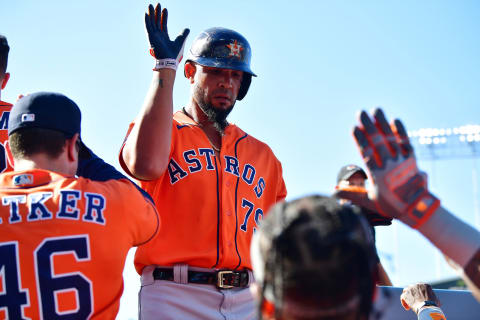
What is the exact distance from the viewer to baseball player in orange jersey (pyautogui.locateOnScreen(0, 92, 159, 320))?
2.80 meters

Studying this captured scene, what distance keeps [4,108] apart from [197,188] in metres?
1.58

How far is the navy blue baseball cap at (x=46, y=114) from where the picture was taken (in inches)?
122

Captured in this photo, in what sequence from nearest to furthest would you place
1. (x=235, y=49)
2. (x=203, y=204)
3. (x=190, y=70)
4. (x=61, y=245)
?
(x=61, y=245)
(x=203, y=204)
(x=235, y=49)
(x=190, y=70)

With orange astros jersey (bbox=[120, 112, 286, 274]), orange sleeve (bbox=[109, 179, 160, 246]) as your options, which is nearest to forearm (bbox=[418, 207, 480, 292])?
orange sleeve (bbox=[109, 179, 160, 246])

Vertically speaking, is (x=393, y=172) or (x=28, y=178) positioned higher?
(x=393, y=172)

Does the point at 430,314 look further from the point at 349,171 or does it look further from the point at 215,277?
the point at 349,171

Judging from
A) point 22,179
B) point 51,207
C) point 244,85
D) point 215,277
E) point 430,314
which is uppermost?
point 244,85

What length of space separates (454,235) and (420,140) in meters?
37.9

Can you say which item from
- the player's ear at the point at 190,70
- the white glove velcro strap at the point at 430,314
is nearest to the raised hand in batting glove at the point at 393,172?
the white glove velcro strap at the point at 430,314

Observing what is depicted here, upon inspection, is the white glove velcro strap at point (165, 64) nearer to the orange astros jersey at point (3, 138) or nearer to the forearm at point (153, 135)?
the forearm at point (153, 135)

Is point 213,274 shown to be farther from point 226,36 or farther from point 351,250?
point 351,250

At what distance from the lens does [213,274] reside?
3828 mm

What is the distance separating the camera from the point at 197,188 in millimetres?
3934

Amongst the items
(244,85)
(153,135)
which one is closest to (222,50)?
(244,85)
